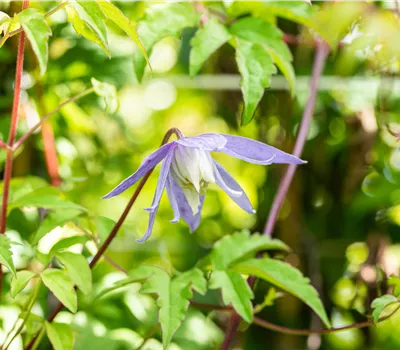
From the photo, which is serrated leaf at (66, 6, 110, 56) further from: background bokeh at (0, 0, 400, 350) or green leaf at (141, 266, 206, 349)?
background bokeh at (0, 0, 400, 350)

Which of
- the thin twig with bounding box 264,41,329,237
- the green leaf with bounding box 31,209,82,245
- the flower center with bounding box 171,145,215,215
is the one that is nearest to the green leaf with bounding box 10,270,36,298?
the green leaf with bounding box 31,209,82,245

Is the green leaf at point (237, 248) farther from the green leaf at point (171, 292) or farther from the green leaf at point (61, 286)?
the green leaf at point (61, 286)

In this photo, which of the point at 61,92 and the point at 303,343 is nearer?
the point at 61,92

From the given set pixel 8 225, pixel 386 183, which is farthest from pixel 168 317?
pixel 386 183

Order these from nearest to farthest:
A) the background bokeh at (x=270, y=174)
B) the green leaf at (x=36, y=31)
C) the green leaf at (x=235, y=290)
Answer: the green leaf at (x=36, y=31) → the green leaf at (x=235, y=290) → the background bokeh at (x=270, y=174)

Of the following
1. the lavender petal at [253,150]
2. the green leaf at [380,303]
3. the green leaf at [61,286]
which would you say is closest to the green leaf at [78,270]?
the green leaf at [61,286]

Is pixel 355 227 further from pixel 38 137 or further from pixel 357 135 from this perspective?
pixel 38 137
